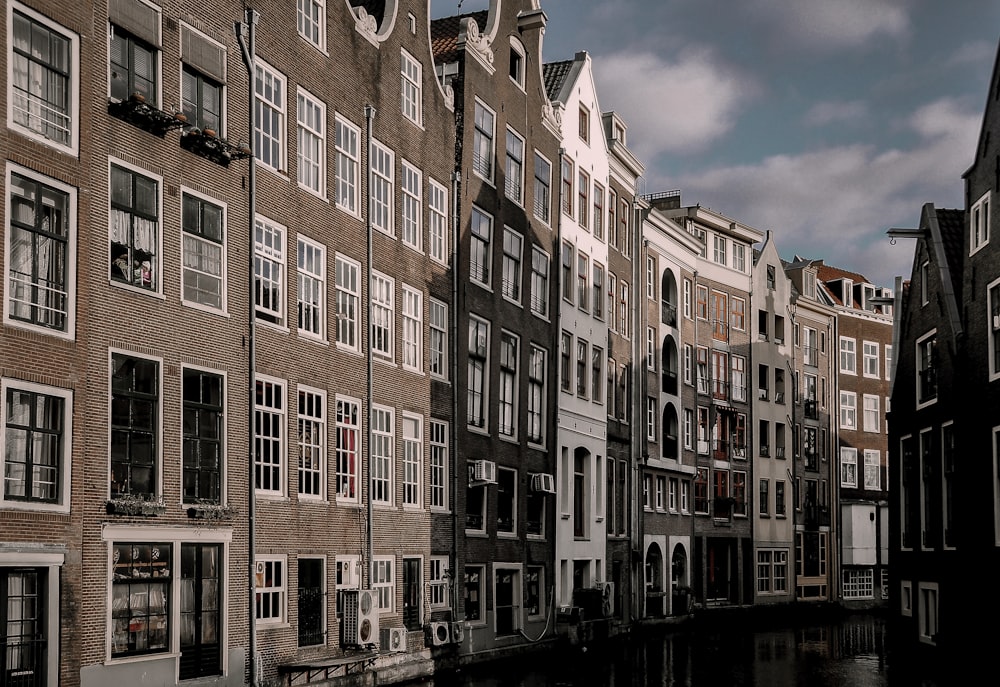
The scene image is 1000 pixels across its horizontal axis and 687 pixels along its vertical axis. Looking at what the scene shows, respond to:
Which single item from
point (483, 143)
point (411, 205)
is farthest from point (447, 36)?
point (411, 205)

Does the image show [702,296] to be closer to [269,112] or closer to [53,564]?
[269,112]

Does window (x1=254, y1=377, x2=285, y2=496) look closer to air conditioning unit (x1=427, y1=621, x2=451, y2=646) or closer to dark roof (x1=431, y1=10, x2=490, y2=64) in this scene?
air conditioning unit (x1=427, y1=621, x2=451, y2=646)

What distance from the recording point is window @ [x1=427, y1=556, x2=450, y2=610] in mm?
32406

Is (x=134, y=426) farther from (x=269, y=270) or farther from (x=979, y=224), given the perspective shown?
(x=979, y=224)

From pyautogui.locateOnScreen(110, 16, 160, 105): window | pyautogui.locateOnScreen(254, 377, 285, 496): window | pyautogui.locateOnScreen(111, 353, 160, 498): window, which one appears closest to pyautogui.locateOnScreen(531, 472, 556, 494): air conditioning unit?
pyautogui.locateOnScreen(254, 377, 285, 496): window

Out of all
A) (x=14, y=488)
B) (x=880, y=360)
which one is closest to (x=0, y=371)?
(x=14, y=488)

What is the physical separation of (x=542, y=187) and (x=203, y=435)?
852 inches

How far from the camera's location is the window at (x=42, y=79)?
18.7 meters

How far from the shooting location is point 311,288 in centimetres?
2708

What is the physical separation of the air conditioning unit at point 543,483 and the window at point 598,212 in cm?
1151

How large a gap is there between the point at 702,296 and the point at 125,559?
46.5 metres

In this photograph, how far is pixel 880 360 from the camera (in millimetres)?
80875

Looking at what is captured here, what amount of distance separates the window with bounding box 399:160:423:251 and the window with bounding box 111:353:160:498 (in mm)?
11180

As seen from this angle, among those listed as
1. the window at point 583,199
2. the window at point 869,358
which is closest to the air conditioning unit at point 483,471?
the window at point 583,199
